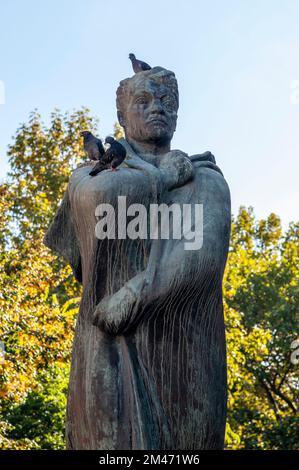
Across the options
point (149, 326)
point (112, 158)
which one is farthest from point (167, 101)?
point (149, 326)

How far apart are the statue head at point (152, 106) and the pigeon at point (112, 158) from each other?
1.39 ft

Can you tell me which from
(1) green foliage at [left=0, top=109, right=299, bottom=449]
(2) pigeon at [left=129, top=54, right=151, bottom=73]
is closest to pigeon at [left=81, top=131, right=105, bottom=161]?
→ (2) pigeon at [left=129, top=54, right=151, bottom=73]

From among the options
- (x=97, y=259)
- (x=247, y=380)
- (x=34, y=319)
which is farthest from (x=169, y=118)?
(x=247, y=380)

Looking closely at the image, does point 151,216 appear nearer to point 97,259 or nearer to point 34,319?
point 97,259

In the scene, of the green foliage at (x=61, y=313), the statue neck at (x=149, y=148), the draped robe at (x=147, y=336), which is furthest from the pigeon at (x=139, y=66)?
the green foliage at (x=61, y=313)

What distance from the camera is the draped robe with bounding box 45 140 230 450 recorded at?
5.21 m

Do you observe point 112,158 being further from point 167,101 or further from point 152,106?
point 167,101

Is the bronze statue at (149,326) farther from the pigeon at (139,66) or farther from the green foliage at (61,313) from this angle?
the green foliage at (61,313)

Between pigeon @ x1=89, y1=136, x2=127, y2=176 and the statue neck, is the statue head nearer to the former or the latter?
the statue neck

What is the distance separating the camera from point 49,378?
21016 millimetres

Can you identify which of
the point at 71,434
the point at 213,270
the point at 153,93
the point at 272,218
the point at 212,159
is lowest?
the point at 71,434

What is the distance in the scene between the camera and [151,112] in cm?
606

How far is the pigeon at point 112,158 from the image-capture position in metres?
5.64

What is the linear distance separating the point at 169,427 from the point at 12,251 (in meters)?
13.0
